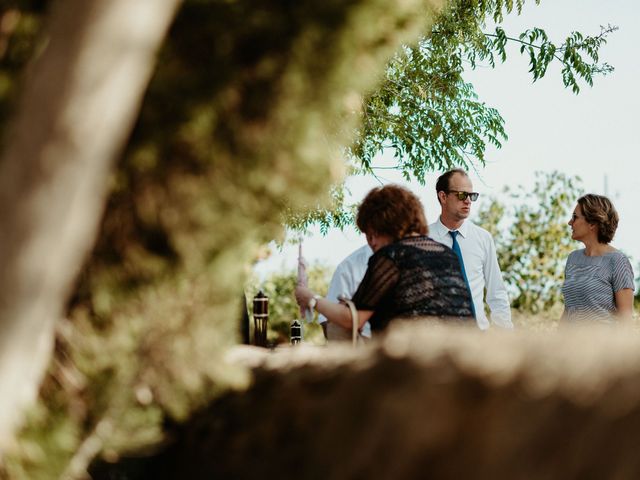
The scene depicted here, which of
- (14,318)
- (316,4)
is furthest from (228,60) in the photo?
(14,318)

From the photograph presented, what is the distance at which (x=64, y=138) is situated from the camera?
214cm

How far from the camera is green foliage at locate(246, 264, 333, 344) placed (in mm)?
13250

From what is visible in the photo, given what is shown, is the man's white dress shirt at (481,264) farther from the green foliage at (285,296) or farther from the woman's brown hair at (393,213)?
the green foliage at (285,296)

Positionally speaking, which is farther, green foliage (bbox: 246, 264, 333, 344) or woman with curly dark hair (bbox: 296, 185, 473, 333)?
green foliage (bbox: 246, 264, 333, 344)

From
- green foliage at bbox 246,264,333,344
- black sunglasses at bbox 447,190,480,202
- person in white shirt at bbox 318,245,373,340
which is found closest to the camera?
person in white shirt at bbox 318,245,373,340

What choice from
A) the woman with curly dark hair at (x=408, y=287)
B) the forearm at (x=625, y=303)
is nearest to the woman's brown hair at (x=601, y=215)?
the forearm at (x=625, y=303)

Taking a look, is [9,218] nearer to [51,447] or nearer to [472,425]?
[51,447]

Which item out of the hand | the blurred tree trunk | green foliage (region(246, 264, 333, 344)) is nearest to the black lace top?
the hand

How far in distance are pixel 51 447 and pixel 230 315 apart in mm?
755

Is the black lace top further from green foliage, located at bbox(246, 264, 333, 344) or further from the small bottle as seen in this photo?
green foliage, located at bbox(246, 264, 333, 344)

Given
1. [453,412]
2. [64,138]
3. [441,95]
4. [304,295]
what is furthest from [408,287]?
[441,95]

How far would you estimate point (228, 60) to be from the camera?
288cm

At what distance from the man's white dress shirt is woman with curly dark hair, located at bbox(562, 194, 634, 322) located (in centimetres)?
57

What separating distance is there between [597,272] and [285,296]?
7.64 meters
